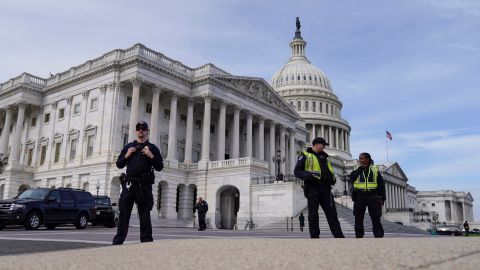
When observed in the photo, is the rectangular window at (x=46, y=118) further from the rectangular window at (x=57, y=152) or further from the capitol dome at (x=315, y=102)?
the capitol dome at (x=315, y=102)

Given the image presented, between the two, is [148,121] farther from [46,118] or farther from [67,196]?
[67,196]

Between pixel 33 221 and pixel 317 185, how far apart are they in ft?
48.6

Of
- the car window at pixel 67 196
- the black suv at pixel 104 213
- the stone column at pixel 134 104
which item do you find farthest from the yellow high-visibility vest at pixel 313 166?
the stone column at pixel 134 104

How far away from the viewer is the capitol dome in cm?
10144

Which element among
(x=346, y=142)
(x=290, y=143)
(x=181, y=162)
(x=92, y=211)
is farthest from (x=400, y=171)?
(x=92, y=211)

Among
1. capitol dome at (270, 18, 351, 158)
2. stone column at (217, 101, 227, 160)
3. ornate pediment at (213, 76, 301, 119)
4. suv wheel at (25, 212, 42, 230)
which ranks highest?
capitol dome at (270, 18, 351, 158)

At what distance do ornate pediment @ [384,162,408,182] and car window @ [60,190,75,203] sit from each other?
81187 mm

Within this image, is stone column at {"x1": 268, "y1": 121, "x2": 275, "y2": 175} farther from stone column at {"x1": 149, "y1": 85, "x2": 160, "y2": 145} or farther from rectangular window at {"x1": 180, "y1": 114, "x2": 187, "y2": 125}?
stone column at {"x1": 149, "y1": 85, "x2": 160, "y2": 145}

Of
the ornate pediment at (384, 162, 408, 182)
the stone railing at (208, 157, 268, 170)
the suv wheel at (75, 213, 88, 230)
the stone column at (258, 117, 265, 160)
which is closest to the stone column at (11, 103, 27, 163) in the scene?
the stone railing at (208, 157, 268, 170)

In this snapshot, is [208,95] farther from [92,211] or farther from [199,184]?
[92,211]

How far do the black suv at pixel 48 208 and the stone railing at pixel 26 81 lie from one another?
110 ft

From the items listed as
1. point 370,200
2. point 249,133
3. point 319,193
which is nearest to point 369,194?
Result: point 370,200

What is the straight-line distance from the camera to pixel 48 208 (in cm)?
2036

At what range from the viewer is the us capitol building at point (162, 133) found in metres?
40.7
